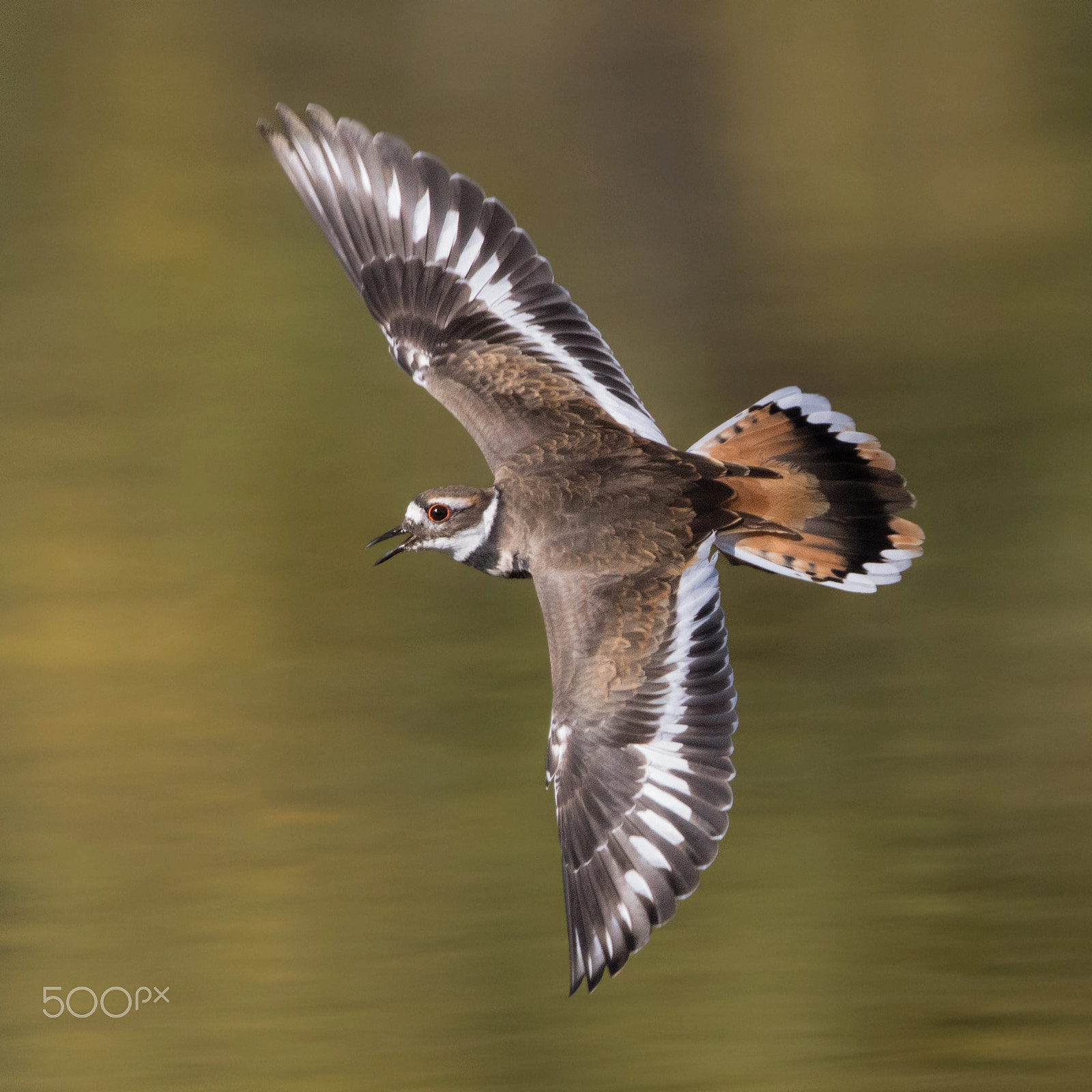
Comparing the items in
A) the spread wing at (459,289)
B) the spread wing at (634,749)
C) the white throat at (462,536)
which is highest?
the spread wing at (459,289)

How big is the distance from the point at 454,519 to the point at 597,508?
0.49 m

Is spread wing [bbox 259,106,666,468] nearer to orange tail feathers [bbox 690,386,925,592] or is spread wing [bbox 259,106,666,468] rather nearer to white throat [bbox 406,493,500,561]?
white throat [bbox 406,493,500,561]

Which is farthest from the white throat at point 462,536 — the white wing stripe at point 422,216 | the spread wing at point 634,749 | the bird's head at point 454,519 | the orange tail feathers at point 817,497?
the white wing stripe at point 422,216

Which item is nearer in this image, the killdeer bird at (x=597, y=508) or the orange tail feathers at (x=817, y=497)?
the killdeer bird at (x=597, y=508)

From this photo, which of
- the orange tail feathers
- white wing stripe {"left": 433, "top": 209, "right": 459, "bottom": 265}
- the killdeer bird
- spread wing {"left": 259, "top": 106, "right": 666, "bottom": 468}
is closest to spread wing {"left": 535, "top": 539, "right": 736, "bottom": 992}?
the killdeer bird

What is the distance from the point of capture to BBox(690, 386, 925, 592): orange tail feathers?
14.2ft

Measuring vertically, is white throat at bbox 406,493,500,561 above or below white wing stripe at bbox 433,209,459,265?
below

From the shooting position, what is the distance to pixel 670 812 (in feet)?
12.7

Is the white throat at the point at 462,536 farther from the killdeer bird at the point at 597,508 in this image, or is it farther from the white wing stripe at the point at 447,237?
the white wing stripe at the point at 447,237

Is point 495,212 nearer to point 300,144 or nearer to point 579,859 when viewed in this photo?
point 300,144

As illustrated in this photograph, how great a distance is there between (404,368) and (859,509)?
1580 millimetres

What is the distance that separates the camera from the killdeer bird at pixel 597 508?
3.91 m

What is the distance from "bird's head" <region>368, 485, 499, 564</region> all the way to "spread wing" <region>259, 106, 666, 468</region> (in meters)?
0.17

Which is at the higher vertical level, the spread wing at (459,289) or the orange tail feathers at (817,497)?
the spread wing at (459,289)
